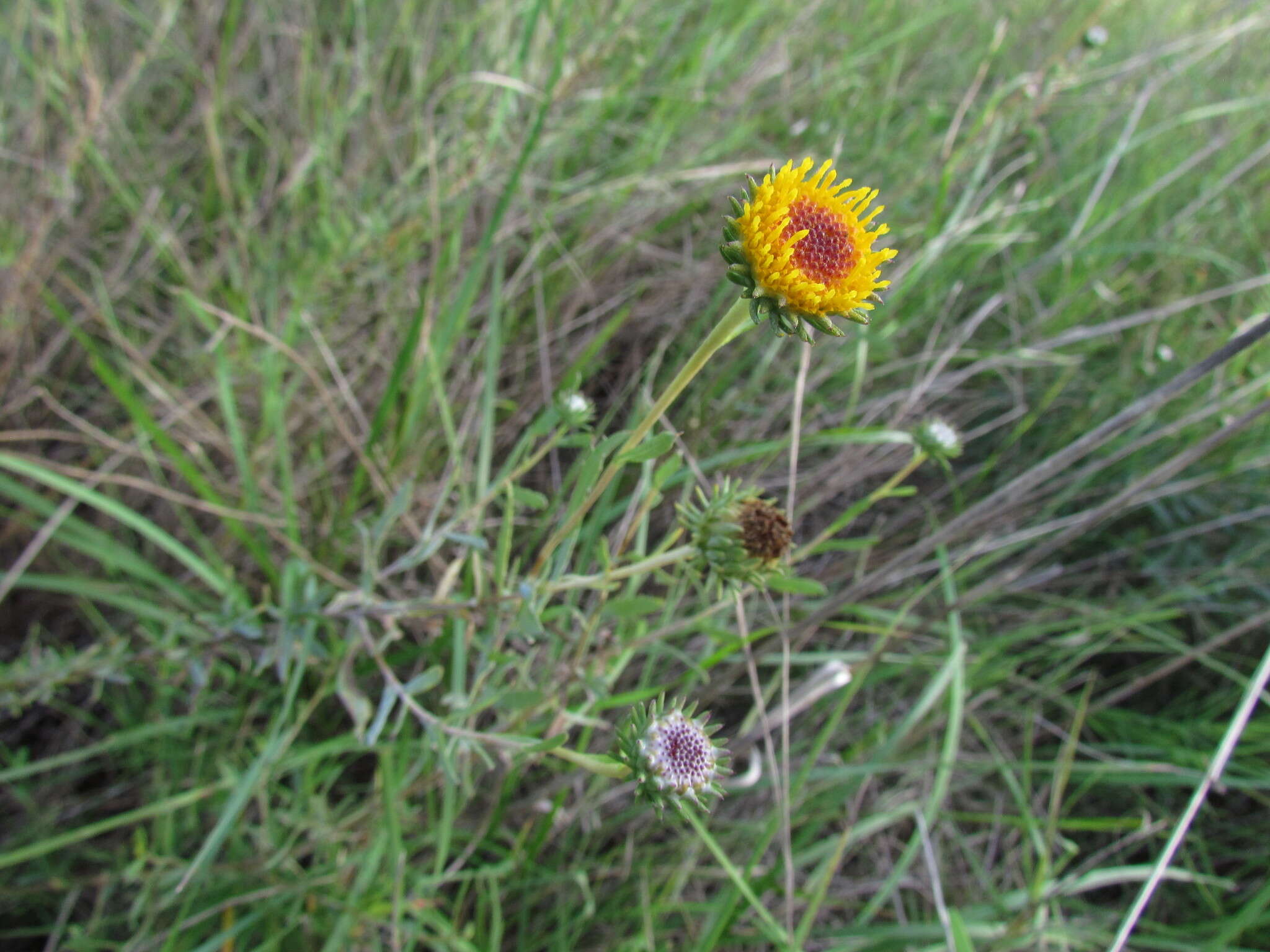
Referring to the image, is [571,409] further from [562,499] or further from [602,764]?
[562,499]

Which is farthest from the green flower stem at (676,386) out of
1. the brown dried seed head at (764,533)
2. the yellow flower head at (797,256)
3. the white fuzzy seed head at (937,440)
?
the white fuzzy seed head at (937,440)

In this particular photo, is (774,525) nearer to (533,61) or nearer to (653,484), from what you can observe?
(653,484)

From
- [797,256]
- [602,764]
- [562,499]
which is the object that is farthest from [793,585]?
[562,499]

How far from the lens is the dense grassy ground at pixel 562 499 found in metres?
1.60

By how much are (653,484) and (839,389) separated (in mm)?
1334

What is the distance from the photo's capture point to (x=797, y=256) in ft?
3.03

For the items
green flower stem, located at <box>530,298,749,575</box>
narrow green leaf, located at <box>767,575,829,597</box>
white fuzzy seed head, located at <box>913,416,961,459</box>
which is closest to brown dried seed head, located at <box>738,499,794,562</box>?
narrow green leaf, located at <box>767,575,829,597</box>

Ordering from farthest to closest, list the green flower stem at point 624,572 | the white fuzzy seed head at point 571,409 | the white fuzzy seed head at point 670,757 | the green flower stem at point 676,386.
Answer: the white fuzzy seed head at point 571,409 → the green flower stem at point 624,572 → the white fuzzy seed head at point 670,757 → the green flower stem at point 676,386

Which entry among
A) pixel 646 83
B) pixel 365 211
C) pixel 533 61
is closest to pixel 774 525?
pixel 365 211

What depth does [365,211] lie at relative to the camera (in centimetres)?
232

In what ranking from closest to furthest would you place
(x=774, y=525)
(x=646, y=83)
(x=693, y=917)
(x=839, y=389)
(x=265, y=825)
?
(x=774, y=525) → (x=265, y=825) → (x=693, y=917) → (x=839, y=389) → (x=646, y=83)

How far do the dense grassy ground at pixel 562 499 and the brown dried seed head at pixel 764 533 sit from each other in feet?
0.33

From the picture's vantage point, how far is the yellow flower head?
2.98 feet

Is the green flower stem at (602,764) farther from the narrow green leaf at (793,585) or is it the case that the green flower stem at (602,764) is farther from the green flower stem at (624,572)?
the narrow green leaf at (793,585)
